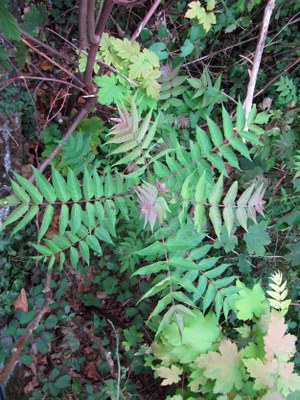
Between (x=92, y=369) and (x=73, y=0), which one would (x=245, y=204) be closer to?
(x=92, y=369)

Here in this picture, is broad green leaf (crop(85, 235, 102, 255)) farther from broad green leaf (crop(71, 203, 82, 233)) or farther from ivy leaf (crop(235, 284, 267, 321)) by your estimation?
→ ivy leaf (crop(235, 284, 267, 321))

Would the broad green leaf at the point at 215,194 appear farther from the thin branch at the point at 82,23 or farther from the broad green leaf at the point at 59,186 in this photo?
the thin branch at the point at 82,23

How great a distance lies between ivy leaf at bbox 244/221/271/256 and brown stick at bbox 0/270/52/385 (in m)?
1.31

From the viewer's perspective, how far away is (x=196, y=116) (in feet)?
8.70

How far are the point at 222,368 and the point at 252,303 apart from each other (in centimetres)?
44

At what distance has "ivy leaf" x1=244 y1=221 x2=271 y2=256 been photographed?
261cm

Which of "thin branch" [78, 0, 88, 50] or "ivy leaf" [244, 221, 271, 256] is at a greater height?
"thin branch" [78, 0, 88, 50]

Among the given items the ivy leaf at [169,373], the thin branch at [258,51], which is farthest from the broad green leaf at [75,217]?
the thin branch at [258,51]

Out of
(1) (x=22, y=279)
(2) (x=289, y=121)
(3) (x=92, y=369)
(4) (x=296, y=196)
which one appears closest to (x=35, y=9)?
(1) (x=22, y=279)

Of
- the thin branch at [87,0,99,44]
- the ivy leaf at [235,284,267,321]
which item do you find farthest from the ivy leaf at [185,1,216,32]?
the ivy leaf at [235,284,267,321]

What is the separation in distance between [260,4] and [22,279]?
2539 millimetres

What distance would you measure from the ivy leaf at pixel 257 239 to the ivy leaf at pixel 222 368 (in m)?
0.69

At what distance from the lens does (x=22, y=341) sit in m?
2.12

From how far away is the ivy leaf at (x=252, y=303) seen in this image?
93.1 inches
